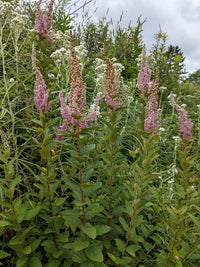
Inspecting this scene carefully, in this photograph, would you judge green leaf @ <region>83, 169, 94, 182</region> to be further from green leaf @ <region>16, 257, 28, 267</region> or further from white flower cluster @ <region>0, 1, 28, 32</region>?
→ white flower cluster @ <region>0, 1, 28, 32</region>

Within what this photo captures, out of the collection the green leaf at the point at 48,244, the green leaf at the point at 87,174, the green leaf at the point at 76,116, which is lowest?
the green leaf at the point at 48,244

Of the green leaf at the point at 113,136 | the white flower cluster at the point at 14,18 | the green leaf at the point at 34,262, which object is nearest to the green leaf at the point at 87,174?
the green leaf at the point at 113,136

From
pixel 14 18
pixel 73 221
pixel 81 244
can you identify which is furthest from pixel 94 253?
pixel 14 18

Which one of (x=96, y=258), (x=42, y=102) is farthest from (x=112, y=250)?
(x=42, y=102)

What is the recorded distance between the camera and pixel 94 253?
119cm

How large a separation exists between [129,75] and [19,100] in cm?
320

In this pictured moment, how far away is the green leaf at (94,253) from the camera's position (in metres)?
1.16

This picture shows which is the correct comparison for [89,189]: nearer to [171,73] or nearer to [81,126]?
[81,126]

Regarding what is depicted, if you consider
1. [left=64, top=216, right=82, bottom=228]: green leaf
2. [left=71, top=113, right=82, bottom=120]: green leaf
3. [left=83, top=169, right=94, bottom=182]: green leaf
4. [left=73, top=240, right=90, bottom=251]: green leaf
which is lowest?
[left=73, top=240, right=90, bottom=251]: green leaf

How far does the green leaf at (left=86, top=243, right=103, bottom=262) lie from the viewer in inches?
45.6

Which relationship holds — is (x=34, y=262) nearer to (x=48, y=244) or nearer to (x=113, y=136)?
(x=48, y=244)

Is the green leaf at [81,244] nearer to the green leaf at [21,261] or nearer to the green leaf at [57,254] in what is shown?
the green leaf at [57,254]

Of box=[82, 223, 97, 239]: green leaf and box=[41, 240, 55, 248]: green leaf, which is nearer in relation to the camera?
box=[82, 223, 97, 239]: green leaf

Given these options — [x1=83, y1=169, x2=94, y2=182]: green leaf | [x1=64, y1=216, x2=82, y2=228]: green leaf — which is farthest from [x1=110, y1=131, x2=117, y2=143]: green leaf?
[x1=64, y1=216, x2=82, y2=228]: green leaf
